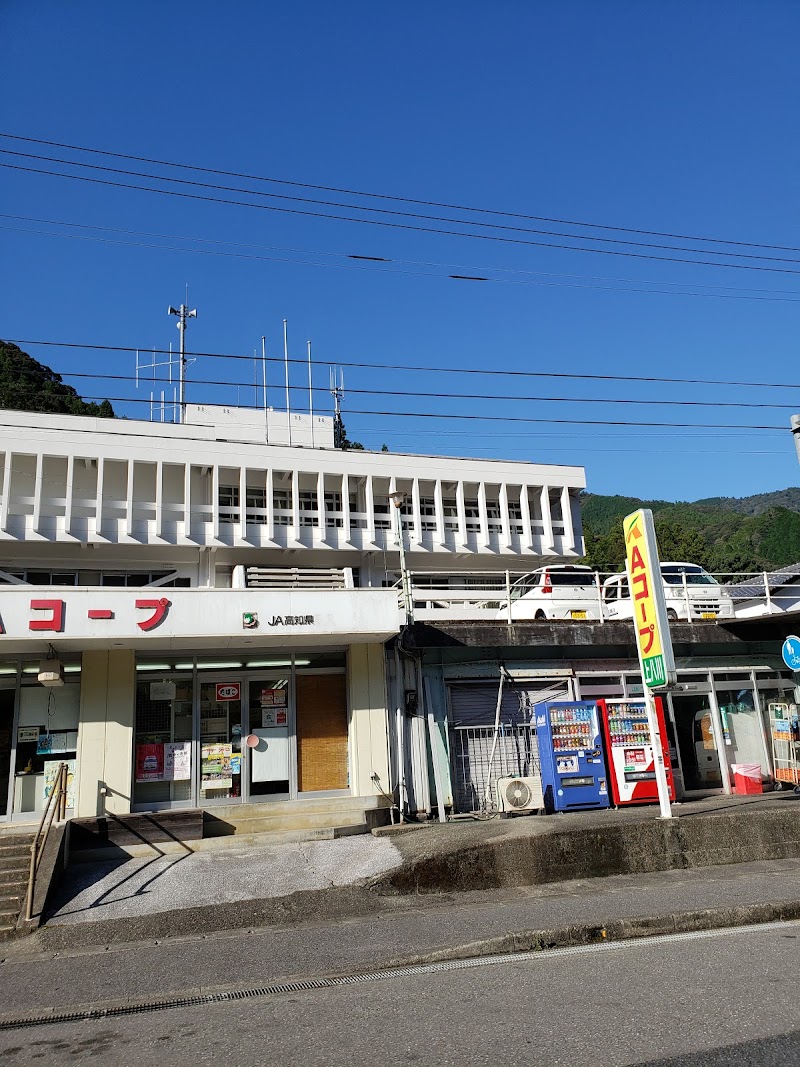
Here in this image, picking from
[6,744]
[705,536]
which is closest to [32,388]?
[6,744]

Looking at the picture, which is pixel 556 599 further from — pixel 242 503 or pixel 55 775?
pixel 242 503

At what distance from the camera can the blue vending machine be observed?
47.3ft

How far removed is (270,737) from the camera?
15.5 metres

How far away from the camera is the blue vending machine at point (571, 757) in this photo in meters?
14.4

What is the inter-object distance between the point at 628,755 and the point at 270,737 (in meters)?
6.89

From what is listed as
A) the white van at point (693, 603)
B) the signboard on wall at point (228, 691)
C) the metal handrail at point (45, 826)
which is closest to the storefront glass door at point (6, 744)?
the metal handrail at point (45, 826)

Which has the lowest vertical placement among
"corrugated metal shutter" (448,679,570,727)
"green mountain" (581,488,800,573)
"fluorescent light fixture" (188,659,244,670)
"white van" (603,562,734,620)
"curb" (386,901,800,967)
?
"curb" (386,901,800,967)

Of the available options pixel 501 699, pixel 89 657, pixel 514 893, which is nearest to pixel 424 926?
pixel 514 893

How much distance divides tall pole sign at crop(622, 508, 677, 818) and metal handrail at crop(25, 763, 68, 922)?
913 cm

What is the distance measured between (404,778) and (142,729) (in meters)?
5.12

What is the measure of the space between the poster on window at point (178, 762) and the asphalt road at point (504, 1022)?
27.0 ft

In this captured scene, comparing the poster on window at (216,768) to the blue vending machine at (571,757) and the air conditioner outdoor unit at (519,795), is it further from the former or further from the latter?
the blue vending machine at (571,757)

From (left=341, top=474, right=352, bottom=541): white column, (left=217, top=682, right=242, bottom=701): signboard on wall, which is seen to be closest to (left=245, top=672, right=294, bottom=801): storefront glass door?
(left=217, top=682, right=242, bottom=701): signboard on wall

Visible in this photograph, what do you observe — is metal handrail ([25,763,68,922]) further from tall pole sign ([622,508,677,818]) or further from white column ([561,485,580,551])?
white column ([561,485,580,551])
